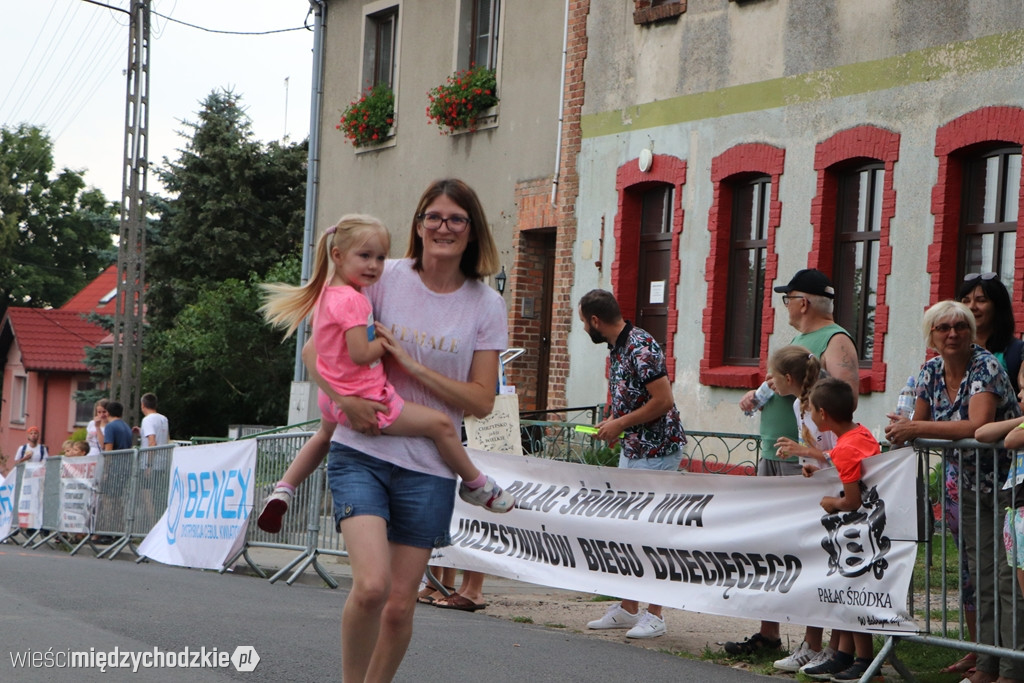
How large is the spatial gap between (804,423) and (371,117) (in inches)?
615

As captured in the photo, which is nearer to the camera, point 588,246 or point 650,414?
point 650,414

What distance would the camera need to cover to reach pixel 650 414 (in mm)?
8531

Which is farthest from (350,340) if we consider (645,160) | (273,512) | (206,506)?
(645,160)

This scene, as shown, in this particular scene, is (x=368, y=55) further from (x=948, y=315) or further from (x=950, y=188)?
(x=948, y=315)

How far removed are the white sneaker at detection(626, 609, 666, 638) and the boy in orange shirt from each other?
146 centimetres

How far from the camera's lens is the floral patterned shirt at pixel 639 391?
855 centimetres

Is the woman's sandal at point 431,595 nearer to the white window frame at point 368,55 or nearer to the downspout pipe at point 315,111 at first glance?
the white window frame at point 368,55

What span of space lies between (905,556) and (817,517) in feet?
1.94

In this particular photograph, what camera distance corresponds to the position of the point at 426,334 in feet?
16.4

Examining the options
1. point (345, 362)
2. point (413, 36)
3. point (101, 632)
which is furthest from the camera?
point (413, 36)

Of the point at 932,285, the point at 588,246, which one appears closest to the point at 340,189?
the point at 588,246

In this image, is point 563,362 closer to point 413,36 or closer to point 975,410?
point 413,36

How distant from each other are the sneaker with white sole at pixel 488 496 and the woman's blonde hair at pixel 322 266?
89cm

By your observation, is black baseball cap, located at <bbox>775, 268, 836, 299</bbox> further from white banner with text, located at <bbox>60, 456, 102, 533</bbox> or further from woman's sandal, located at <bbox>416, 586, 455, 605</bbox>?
white banner with text, located at <bbox>60, 456, 102, 533</bbox>
